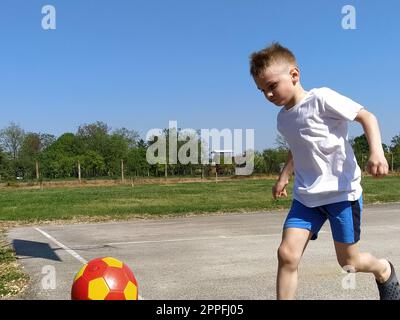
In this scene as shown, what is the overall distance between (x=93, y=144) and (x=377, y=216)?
192ft

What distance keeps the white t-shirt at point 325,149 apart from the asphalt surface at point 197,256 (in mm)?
1364

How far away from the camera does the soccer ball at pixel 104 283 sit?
3971 millimetres

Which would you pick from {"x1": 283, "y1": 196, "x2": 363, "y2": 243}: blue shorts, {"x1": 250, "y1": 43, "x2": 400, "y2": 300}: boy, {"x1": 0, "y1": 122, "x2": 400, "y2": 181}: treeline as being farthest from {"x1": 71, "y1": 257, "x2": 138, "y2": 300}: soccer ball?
{"x1": 0, "y1": 122, "x2": 400, "y2": 181}: treeline

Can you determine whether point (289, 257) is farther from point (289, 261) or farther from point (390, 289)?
point (390, 289)

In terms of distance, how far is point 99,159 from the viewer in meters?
60.5

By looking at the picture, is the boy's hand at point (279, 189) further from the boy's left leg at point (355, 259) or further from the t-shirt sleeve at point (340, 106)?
the t-shirt sleeve at point (340, 106)

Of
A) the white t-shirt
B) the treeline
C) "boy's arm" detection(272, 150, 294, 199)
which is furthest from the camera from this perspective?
the treeline

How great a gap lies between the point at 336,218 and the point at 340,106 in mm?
872

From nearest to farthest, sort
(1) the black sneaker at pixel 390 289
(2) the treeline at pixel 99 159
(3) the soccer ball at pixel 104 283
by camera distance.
Answer: (3) the soccer ball at pixel 104 283 < (1) the black sneaker at pixel 390 289 < (2) the treeline at pixel 99 159

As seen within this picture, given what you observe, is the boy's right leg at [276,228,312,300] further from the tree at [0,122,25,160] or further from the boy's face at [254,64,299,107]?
the tree at [0,122,25,160]

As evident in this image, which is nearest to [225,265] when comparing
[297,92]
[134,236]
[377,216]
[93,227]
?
[297,92]

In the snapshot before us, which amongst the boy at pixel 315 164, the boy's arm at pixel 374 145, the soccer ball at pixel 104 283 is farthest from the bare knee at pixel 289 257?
the soccer ball at pixel 104 283

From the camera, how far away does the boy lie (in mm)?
3818

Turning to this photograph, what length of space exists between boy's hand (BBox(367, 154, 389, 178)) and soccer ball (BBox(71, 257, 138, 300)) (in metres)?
2.15
